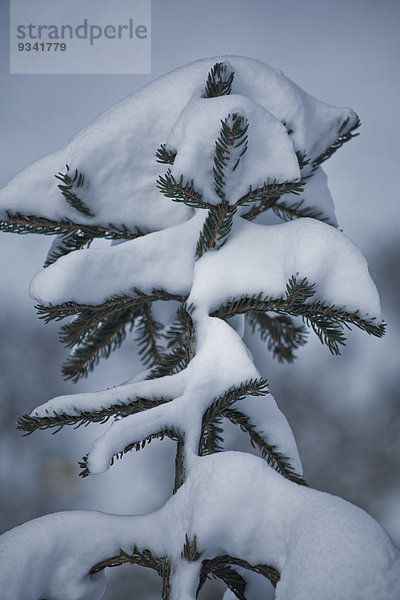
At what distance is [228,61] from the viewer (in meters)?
0.83

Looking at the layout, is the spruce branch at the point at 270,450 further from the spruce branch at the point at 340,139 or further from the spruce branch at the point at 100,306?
the spruce branch at the point at 340,139

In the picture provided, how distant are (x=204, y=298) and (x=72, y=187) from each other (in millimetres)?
259

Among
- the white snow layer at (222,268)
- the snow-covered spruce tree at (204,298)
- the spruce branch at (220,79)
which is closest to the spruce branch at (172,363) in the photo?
the snow-covered spruce tree at (204,298)

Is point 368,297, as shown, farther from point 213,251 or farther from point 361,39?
point 361,39

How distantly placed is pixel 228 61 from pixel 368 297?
0.41 meters

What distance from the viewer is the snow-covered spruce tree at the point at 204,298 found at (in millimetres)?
579

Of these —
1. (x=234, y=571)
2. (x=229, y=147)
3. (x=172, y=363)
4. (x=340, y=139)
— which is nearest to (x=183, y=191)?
(x=229, y=147)

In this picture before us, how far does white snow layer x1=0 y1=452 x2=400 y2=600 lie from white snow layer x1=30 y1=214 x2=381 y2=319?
0.82 feet

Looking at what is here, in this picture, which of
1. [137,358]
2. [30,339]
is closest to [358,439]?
[137,358]

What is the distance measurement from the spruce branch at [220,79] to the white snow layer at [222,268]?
18 centimetres

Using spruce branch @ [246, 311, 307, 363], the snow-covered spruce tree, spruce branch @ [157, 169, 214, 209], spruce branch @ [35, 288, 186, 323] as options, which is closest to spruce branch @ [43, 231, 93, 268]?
the snow-covered spruce tree

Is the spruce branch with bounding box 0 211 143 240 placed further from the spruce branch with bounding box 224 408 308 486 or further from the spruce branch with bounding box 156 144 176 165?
the spruce branch with bounding box 224 408 308 486

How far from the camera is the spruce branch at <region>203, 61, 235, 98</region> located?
30.9 inches

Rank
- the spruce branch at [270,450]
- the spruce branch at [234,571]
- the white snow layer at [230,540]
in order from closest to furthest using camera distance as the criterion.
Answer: the white snow layer at [230,540] < the spruce branch at [234,571] < the spruce branch at [270,450]
